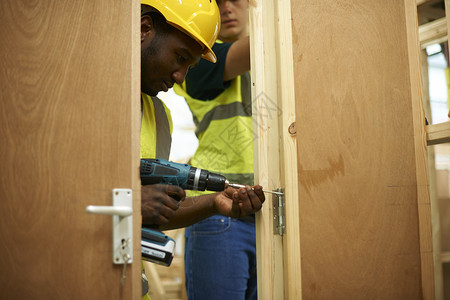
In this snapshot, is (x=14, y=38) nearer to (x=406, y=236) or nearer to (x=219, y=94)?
(x=219, y=94)

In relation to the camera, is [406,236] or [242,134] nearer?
[406,236]

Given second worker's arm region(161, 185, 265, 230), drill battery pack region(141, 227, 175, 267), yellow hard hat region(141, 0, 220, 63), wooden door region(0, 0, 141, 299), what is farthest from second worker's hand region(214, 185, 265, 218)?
yellow hard hat region(141, 0, 220, 63)

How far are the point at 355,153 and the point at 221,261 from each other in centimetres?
77

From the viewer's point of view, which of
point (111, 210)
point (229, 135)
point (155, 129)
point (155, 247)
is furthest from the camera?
point (229, 135)

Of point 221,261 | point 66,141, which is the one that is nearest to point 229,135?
point 221,261

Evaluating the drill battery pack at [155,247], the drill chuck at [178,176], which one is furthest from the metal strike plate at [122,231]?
the drill chuck at [178,176]

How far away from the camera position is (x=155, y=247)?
3.75 ft

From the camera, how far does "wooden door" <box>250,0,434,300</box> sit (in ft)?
4.01

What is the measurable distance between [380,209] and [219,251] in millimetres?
737

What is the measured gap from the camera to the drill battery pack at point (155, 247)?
3.73ft

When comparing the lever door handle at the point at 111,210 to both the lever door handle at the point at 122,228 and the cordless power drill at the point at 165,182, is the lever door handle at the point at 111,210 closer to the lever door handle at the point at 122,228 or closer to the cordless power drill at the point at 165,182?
the lever door handle at the point at 122,228

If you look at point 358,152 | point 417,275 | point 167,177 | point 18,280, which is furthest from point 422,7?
point 18,280

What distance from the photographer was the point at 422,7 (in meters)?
1.80

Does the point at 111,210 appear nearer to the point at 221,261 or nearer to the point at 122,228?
the point at 122,228
